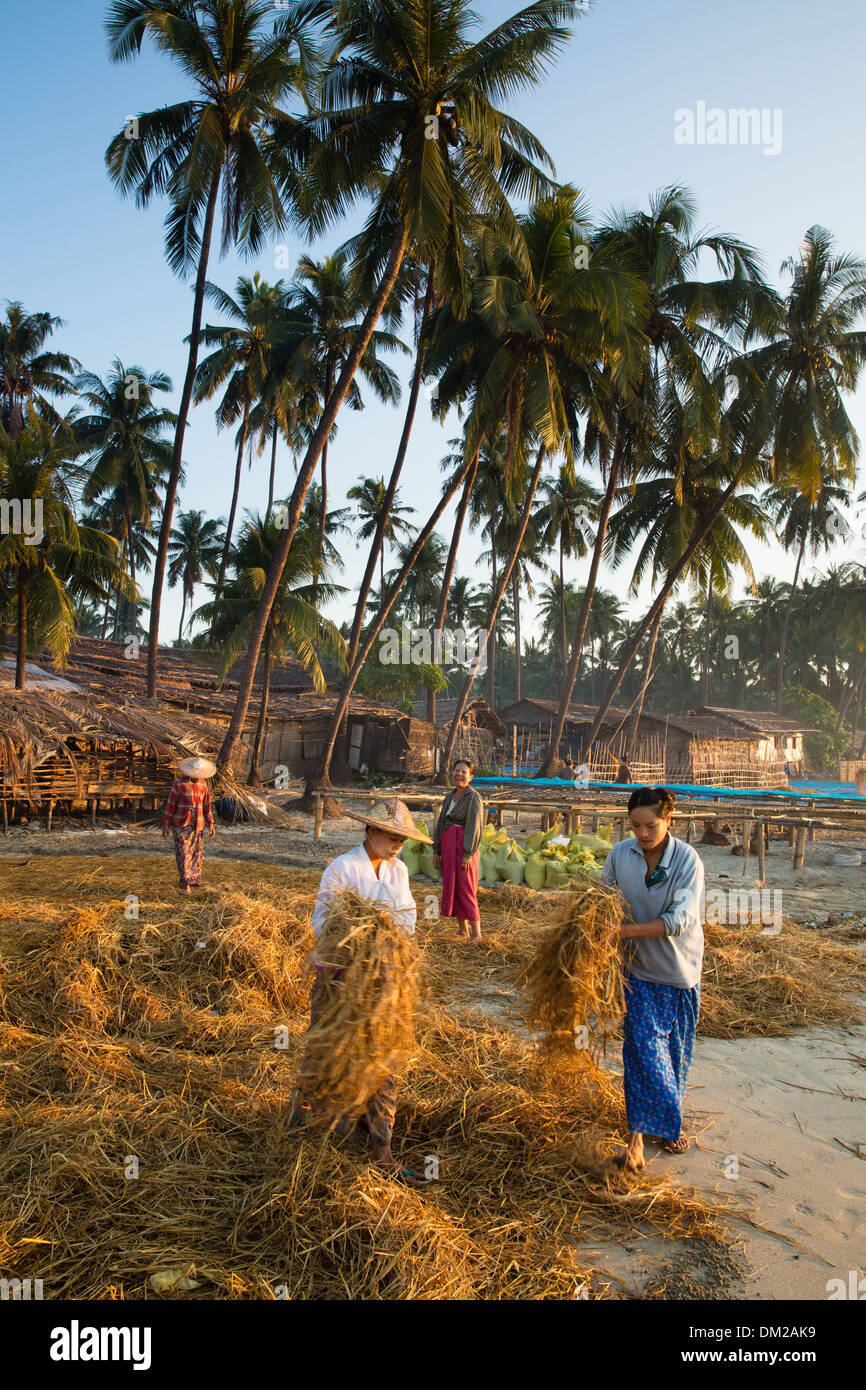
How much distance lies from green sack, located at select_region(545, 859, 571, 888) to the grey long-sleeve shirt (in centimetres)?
624

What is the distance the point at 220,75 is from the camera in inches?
580

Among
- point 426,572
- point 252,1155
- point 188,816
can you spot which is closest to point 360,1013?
point 252,1155

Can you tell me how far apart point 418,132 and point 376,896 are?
12819mm

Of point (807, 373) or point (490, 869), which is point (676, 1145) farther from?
point (807, 373)

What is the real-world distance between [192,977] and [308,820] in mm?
12789

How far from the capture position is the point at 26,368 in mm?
29062

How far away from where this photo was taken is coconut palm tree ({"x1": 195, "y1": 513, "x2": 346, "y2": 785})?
19.4 m

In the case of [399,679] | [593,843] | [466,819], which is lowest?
[593,843]

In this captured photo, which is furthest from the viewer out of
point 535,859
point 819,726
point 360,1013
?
point 819,726

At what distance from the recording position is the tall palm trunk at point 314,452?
13.2 m

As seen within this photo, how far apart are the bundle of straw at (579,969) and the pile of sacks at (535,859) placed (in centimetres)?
563

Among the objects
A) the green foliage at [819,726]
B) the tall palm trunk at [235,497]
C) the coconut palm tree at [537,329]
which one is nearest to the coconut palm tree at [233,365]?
the tall palm trunk at [235,497]

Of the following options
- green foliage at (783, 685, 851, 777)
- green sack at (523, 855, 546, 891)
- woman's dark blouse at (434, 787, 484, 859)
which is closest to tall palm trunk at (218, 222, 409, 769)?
green sack at (523, 855, 546, 891)
